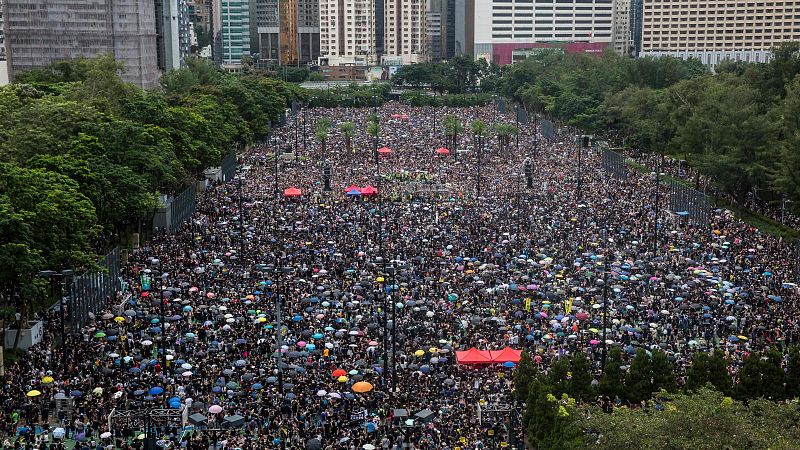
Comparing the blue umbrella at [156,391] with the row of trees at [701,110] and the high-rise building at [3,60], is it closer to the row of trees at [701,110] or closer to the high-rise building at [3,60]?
the row of trees at [701,110]

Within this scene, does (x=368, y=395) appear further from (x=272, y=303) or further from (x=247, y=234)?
(x=247, y=234)

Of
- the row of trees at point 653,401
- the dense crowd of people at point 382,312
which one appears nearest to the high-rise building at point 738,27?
the dense crowd of people at point 382,312

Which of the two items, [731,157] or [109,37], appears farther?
[109,37]

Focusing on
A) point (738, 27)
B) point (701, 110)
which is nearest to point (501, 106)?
point (738, 27)

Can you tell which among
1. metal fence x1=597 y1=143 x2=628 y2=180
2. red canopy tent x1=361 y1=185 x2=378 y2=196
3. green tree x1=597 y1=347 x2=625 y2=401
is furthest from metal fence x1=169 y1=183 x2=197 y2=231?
green tree x1=597 y1=347 x2=625 y2=401

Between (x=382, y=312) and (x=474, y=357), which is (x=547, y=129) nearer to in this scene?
(x=382, y=312)

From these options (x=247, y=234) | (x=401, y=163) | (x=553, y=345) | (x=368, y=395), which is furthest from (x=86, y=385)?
(x=401, y=163)

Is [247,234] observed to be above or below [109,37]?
below
